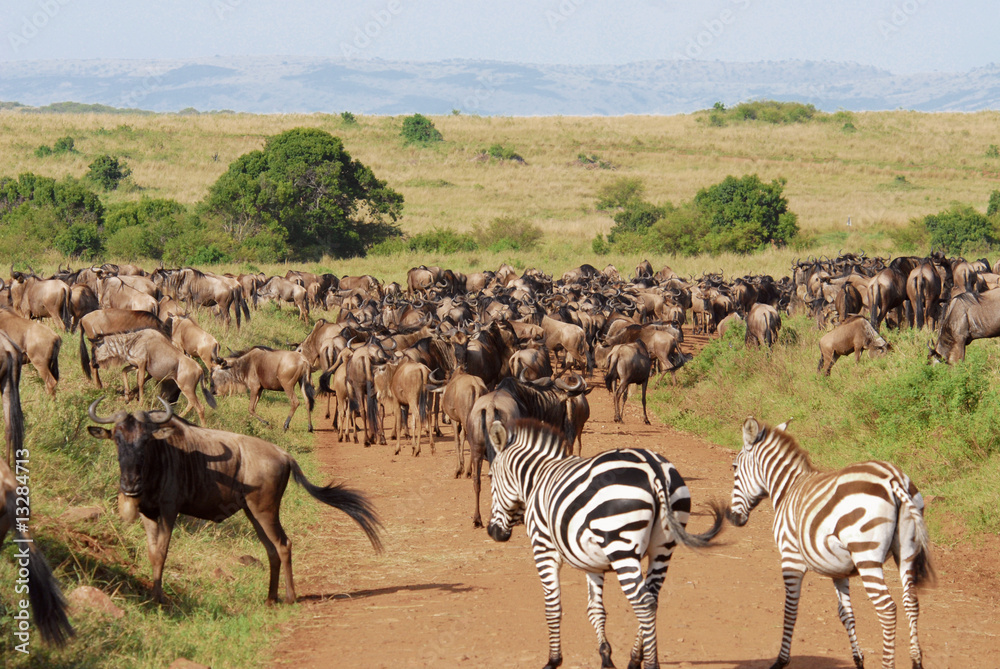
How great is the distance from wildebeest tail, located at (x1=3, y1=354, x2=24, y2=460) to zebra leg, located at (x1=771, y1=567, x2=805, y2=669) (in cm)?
664

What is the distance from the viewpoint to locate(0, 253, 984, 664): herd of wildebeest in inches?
290

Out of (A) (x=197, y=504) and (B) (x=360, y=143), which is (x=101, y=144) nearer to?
(B) (x=360, y=143)

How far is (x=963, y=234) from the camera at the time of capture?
144 ft

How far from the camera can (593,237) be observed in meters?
51.1

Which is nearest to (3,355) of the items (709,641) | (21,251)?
(709,641)

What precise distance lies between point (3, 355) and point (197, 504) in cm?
337

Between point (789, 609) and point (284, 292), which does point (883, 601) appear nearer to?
point (789, 609)

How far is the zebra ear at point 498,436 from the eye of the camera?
6777 millimetres

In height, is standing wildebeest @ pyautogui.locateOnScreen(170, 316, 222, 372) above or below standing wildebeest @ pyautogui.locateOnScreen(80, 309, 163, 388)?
below

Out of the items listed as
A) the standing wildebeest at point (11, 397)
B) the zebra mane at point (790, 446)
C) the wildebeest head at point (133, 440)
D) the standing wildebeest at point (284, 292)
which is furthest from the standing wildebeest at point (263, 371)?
the standing wildebeest at point (284, 292)

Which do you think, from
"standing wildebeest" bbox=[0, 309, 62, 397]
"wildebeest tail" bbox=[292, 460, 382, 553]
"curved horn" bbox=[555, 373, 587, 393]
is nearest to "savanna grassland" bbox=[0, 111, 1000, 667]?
"standing wildebeest" bbox=[0, 309, 62, 397]

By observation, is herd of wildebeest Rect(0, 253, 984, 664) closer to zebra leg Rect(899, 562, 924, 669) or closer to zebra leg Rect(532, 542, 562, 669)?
zebra leg Rect(532, 542, 562, 669)

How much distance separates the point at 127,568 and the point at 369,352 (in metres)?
7.78

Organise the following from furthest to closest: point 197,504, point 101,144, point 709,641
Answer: point 101,144 → point 197,504 → point 709,641
